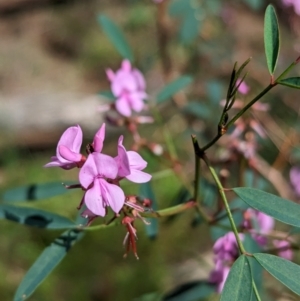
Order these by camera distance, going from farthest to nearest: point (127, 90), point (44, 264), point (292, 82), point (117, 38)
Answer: point (117, 38) < point (127, 90) < point (44, 264) < point (292, 82)

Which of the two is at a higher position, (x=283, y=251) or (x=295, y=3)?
(x=295, y=3)

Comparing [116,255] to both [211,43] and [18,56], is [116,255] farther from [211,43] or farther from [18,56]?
[18,56]

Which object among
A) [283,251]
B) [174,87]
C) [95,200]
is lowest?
[283,251]

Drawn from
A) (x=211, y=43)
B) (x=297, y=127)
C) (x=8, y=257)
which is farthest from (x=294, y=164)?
(x=8, y=257)

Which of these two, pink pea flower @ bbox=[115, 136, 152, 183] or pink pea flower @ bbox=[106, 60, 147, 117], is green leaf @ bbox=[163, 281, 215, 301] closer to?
pink pea flower @ bbox=[106, 60, 147, 117]

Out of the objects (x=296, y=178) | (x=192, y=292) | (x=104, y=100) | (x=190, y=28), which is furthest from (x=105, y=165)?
(x=104, y=100)

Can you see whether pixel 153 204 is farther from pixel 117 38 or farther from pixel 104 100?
pixel 104 100

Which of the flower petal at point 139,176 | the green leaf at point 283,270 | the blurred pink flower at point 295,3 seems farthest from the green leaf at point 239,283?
the blurred pink flower at point 295,3
